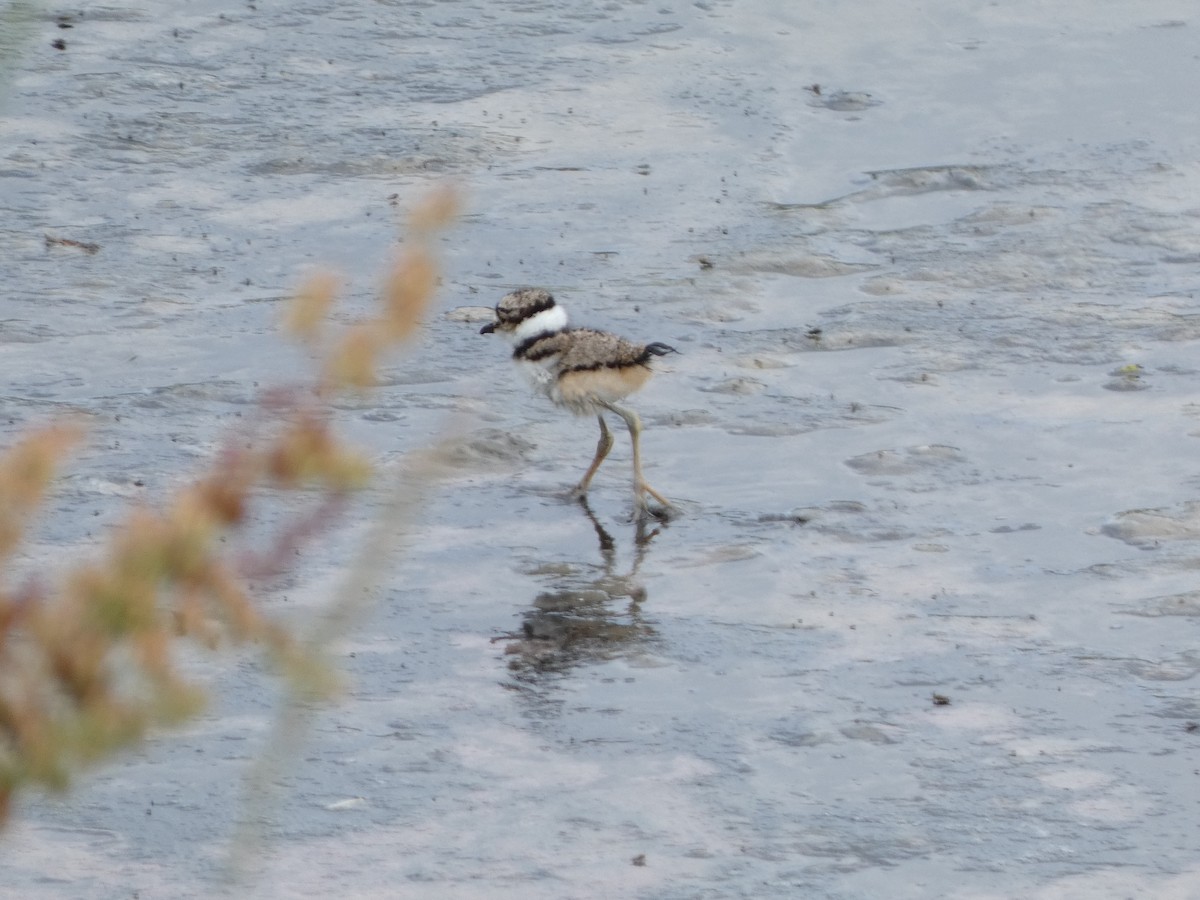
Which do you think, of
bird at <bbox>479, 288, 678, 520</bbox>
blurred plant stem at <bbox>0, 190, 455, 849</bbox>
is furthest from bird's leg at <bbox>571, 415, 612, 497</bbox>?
blurred plant stem at <bbox>0, 190, 455, 849</bbox>

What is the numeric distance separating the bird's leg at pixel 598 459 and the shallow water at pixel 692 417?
7 centimetres

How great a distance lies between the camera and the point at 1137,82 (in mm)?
13125

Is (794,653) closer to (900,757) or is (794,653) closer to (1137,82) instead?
(900,757)

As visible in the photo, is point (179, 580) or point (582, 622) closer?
point (179, 580)

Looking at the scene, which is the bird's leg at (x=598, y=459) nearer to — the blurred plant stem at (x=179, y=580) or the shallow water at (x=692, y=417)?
the shallow water at (x=692, y=417)

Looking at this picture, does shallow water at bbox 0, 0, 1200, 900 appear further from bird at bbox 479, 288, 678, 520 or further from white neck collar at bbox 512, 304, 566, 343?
white neck collar at bbox 512, 304, 566, 343

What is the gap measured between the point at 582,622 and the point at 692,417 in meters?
1.93

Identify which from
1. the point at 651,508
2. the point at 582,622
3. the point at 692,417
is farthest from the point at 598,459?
the point at 582,622

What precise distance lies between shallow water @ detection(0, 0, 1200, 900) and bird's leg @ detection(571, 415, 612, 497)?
0.24ft

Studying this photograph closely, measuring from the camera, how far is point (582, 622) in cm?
717

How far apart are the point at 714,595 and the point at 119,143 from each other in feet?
18.1

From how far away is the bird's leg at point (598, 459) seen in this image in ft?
26.9

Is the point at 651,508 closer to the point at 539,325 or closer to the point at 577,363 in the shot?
the point at 577,363

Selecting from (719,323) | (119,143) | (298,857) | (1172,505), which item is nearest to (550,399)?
(719,323)
